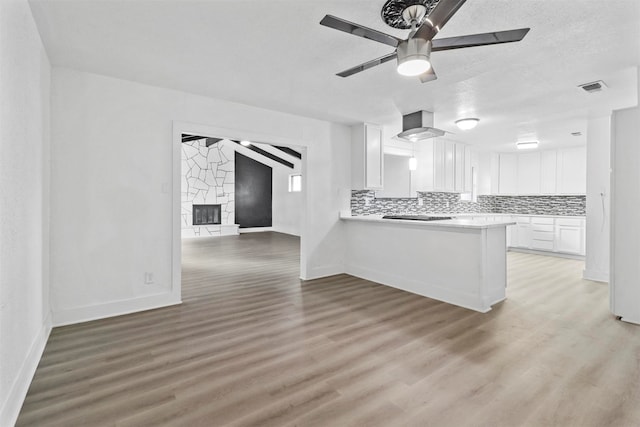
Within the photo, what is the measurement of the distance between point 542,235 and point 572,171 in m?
1.54

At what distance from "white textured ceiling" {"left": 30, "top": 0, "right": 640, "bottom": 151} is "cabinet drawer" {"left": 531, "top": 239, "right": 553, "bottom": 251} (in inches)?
128

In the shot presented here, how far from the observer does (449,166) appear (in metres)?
6.45

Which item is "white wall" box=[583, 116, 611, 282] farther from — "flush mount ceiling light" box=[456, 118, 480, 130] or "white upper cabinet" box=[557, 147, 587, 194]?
"white upper cabinet" box=[557, 147, 587, 194]

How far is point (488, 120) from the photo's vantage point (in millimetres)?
4805

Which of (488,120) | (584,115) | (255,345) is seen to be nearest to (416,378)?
(255,345)

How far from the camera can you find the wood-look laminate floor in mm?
1731

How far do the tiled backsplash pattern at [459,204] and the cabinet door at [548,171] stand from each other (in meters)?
0.44

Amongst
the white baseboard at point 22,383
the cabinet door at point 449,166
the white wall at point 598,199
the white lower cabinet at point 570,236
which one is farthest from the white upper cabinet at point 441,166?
the white baseboard at point 22,383

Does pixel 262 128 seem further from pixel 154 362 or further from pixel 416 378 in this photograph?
pixel 416 378

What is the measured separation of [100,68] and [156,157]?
946 millimetres

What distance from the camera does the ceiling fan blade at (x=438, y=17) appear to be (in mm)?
1530

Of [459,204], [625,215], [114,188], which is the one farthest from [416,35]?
[459,204]

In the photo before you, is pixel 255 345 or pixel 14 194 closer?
pixel 14 194

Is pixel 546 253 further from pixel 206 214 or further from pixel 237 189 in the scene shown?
pixel 206 214
